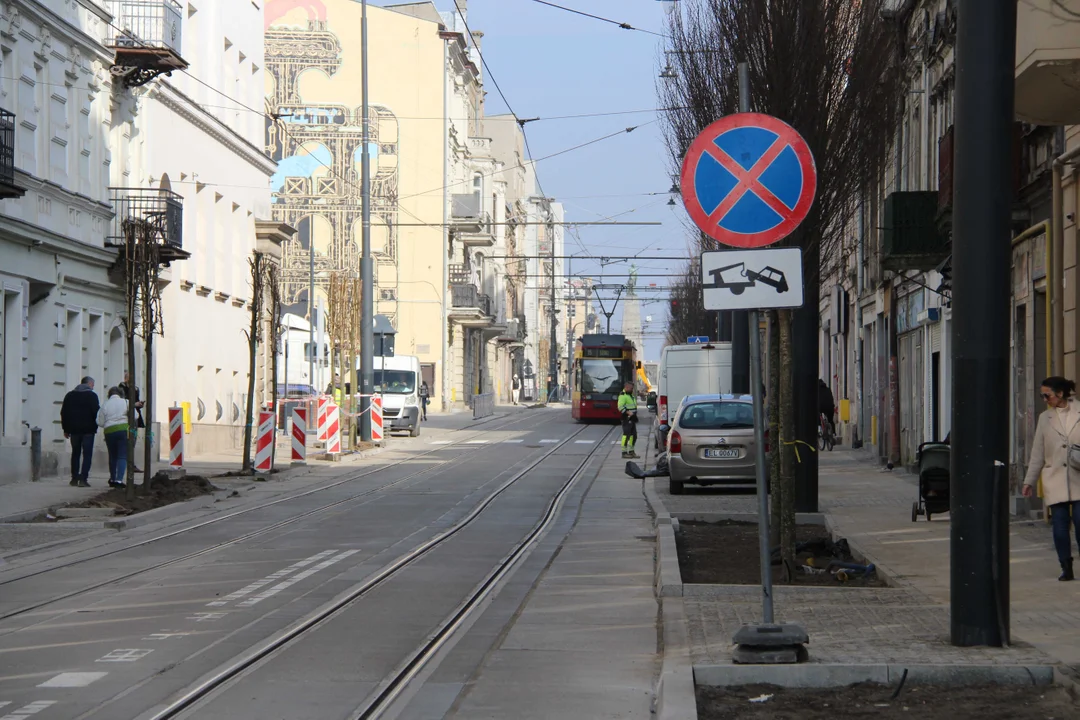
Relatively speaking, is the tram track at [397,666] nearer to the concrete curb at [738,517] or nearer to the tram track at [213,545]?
the concrete curb at [738,517]

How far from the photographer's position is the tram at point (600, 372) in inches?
2322

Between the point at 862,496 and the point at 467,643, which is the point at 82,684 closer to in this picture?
the point at 467,643

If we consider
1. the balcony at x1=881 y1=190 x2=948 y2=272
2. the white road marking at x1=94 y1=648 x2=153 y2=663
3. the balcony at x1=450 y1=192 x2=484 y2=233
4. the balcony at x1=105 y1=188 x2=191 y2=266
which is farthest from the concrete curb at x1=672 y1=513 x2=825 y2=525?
the balcony at x1=450 y1=192 x2=484 y2=233

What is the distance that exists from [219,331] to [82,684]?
3368cm

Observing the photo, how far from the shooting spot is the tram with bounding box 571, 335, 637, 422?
59.0 m

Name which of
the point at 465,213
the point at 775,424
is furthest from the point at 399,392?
the point at 775,424

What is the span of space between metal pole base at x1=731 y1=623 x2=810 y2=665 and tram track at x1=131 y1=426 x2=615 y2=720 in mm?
1826

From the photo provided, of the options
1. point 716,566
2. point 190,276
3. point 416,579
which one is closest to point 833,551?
point 716,566

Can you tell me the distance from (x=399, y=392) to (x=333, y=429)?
17.8 metres

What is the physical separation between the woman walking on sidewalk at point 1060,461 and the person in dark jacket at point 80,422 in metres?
16.3

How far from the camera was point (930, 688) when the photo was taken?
755cm

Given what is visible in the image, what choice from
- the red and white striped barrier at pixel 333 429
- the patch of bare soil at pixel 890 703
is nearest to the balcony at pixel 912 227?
the red and white striped barrier at pixel 333 429

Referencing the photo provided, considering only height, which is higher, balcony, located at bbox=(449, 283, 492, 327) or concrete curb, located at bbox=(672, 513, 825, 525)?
balcony, located at bbox=(449, 283, 492, 327)

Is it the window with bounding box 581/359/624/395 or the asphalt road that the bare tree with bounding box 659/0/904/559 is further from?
the window with bounding box 581/359/624/395
